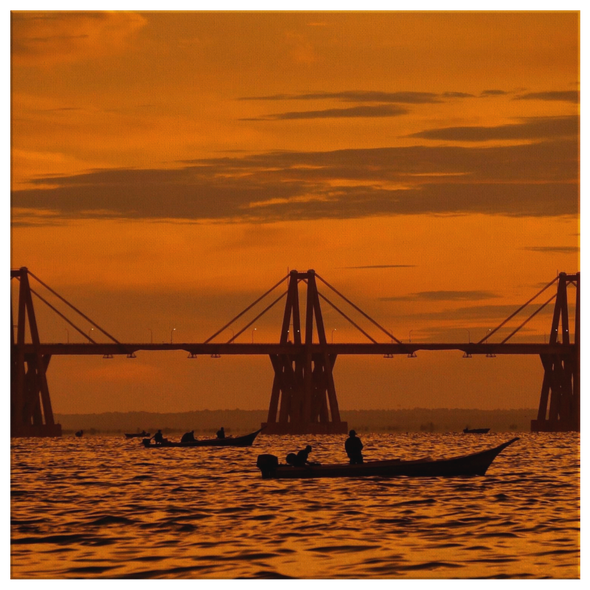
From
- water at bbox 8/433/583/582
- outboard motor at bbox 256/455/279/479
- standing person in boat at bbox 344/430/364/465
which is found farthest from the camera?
outboard motor at bbox 256/455/279/479

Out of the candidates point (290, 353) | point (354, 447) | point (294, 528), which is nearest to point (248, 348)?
point (290, 353)

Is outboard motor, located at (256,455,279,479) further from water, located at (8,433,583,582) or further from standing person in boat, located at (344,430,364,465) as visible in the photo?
standing person in boat, located at (344,430,364,465)

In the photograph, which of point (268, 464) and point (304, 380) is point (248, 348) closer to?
point (304, 380)

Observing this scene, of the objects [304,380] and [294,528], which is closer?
[294,528]

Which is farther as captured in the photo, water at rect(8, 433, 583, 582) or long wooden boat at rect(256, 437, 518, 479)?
long wooden boat at rect(256, 437, 518, 479)

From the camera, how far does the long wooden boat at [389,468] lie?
45.1 m

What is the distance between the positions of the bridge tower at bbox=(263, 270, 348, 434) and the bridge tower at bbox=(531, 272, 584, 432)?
82.2ft

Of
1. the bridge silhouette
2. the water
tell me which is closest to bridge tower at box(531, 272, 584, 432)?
the bridge silhouette

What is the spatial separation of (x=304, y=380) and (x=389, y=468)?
79.5 meters

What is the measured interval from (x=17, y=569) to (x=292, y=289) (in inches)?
4029

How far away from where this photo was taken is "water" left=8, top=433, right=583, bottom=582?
24781mm

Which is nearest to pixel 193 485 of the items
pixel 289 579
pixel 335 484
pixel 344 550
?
pixel 335 484

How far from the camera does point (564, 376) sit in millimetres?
139000

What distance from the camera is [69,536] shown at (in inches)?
1188
